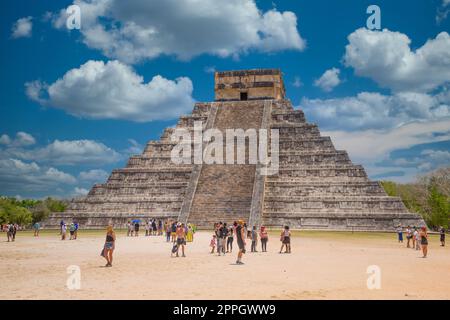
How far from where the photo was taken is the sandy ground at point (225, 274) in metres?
9.20

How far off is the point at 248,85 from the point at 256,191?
16.7m

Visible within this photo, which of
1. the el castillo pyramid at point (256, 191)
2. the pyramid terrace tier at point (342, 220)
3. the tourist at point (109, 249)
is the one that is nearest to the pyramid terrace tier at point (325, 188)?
the el castillo pyramid at point (256, 191)

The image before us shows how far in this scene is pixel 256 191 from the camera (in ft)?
101

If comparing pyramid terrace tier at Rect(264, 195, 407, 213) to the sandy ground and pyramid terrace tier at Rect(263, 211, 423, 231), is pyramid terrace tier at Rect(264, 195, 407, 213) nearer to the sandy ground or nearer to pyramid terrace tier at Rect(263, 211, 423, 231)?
pyramid terrace tier at Rect(263, 211, 423, 231)

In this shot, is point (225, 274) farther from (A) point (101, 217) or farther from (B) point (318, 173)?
(A) point (101, 217)

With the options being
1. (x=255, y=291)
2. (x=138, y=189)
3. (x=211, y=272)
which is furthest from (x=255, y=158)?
(x=255, y=291)

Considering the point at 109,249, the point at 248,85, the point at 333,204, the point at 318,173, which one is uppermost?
the point at 248,85

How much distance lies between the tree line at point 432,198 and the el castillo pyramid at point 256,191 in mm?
9988

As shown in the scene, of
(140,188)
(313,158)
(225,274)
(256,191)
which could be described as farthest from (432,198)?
(225,274)

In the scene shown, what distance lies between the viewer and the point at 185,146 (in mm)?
37312

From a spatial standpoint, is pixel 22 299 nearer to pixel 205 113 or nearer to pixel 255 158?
pixel 255 158

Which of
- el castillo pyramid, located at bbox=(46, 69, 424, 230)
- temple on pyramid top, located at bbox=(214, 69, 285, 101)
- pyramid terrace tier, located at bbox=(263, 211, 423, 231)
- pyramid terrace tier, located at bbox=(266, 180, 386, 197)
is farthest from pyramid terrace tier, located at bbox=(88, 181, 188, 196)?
temple on pyramid top, located at bbox=(214, 69, 285, 101)

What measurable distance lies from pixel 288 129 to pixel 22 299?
1195 inches

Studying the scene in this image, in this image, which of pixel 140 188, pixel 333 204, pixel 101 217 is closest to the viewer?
pixel 333 204
